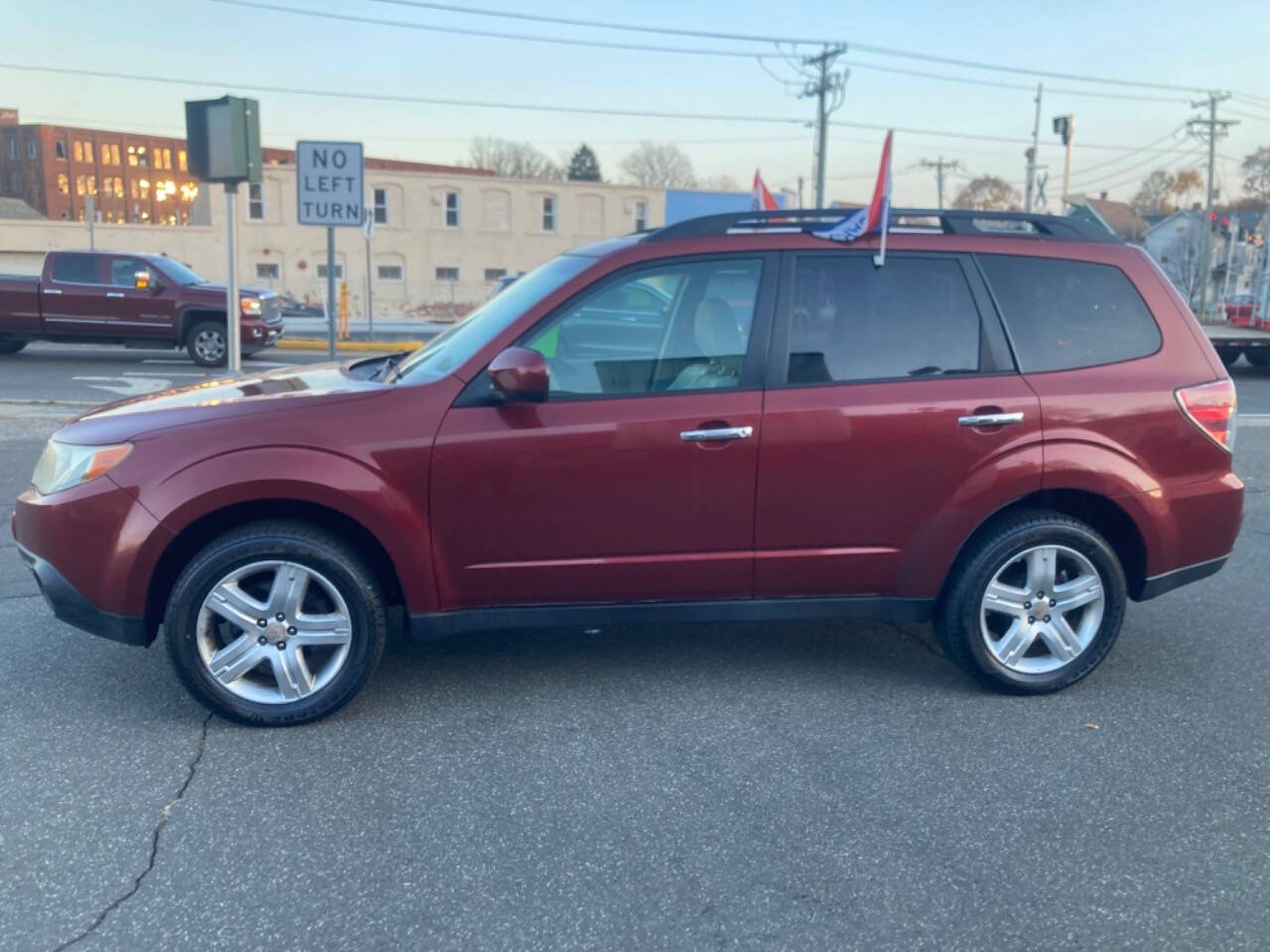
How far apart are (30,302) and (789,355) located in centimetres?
1672

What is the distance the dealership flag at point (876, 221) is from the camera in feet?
14.8

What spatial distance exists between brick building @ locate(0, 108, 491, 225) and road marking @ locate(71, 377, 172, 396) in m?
63.3

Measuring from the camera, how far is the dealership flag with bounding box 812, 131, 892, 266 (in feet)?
14.8

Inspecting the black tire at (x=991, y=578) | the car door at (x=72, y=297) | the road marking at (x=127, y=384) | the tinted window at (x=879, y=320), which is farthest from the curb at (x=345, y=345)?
the black tire at (x=991, y=578)

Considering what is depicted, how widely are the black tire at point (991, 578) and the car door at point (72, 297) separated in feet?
54.1

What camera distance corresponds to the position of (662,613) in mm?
4422

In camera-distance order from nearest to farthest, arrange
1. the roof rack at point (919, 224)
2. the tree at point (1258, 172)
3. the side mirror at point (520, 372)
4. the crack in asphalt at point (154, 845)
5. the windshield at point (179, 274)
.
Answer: the crack in asphalt at point (154, 845) → the side mirror at point (520, 372) → the roof rack at point (919, 224) → the windshield at point (179, 274) → the tree at point (1258, 172)

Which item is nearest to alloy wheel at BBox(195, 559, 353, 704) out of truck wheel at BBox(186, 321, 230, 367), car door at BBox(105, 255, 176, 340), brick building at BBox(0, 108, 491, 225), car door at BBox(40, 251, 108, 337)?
truck wheel at BBox(186, 321, 230, 367)

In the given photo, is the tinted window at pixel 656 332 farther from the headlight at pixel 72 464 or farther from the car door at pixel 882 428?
the headlight at pixel 72 464

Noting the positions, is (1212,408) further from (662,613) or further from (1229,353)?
(1229,353)

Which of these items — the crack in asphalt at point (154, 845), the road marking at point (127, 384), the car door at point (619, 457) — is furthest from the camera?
the road marking at point (127, 384)

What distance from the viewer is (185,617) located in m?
4.04

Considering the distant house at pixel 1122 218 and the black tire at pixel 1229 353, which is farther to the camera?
the distant house at pixel 1122 218

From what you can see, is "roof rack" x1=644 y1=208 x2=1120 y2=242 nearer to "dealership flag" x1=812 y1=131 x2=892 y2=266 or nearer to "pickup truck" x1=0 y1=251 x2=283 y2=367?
"dealership flag" x1=812 y1=131 x2=892 y2=266
